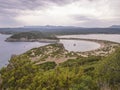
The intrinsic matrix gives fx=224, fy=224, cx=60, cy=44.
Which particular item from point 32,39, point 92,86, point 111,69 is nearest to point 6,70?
point 92,86

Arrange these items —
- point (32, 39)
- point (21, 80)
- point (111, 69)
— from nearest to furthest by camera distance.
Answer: point (21, 80) → point (111, 69) → point (32, 39)

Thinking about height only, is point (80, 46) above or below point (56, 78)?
below

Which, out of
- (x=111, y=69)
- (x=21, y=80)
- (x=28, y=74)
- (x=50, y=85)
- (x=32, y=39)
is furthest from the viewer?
(x=32, y=39)

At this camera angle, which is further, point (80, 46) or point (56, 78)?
point (80, 46)

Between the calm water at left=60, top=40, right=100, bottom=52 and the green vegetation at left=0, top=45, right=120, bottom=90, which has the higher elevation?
the green vegetation at left=0, top=45, right=120, bottom=90

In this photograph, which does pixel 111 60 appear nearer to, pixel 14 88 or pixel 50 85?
pixel 50 85

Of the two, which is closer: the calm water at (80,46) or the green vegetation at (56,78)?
the green vegetation at (56,78)

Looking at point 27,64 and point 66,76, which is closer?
point 66,76

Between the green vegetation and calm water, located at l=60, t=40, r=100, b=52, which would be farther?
calm water, located at l=60, t=40, r=100, b=52

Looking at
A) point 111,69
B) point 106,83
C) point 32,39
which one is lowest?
point 32,39

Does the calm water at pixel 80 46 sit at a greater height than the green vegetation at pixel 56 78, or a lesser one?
lesser

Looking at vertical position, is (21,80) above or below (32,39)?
above
